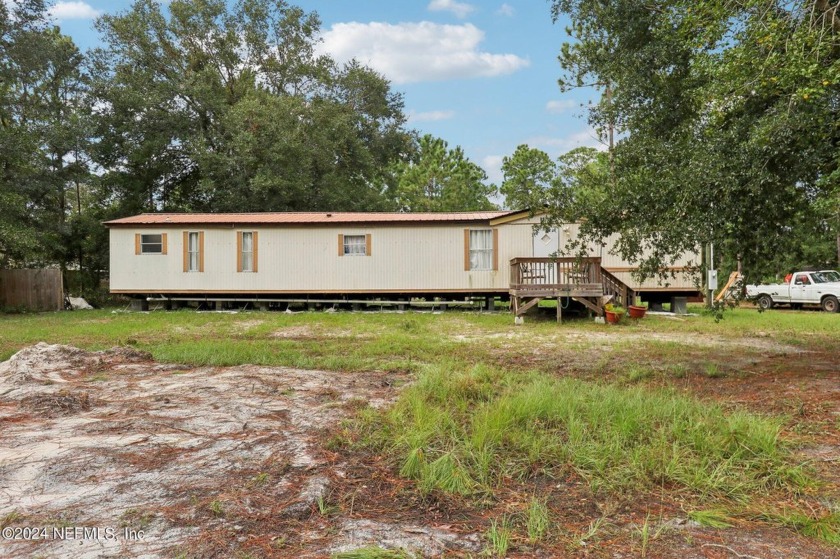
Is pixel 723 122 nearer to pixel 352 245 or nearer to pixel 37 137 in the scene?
pixel 352 245

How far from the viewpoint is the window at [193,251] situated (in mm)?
15727

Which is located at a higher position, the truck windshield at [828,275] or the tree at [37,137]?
the tree at [37,137]

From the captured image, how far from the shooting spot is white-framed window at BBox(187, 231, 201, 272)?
Result: 15.7m

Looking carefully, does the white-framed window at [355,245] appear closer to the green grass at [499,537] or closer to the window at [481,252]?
the window at [481,252]

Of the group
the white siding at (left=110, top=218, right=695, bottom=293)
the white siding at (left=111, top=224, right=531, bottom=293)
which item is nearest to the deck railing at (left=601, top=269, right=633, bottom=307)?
the white siding at (left=110, top=218, right=695, bottom=293)

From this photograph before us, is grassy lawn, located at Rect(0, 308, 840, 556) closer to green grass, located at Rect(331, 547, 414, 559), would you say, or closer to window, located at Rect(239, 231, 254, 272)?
green grass, located at Rect(331, 547, 414, 559)

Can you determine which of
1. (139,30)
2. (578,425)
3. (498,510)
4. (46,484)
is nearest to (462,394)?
(578,425)

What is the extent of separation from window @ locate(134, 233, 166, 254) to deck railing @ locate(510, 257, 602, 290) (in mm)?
11085

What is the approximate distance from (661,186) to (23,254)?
1949 centimetres

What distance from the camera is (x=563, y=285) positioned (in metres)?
11.9

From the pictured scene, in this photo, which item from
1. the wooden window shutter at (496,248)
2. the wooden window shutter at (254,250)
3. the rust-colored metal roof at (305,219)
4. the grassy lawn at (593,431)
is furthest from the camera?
the wooden window shutter at (254,250)

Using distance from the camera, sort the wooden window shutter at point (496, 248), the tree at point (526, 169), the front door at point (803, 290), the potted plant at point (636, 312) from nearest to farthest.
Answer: the potted plant at point (636, 312)
the wooden window shutter at point (496, 248)
the front door at point (803, 290)
the tree at point (526, 169)

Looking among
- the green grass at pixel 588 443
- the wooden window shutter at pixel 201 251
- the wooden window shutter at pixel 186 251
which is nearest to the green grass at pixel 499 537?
the green grass at pixel 588 443

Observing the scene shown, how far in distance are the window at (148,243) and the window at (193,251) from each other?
2.68 ft
